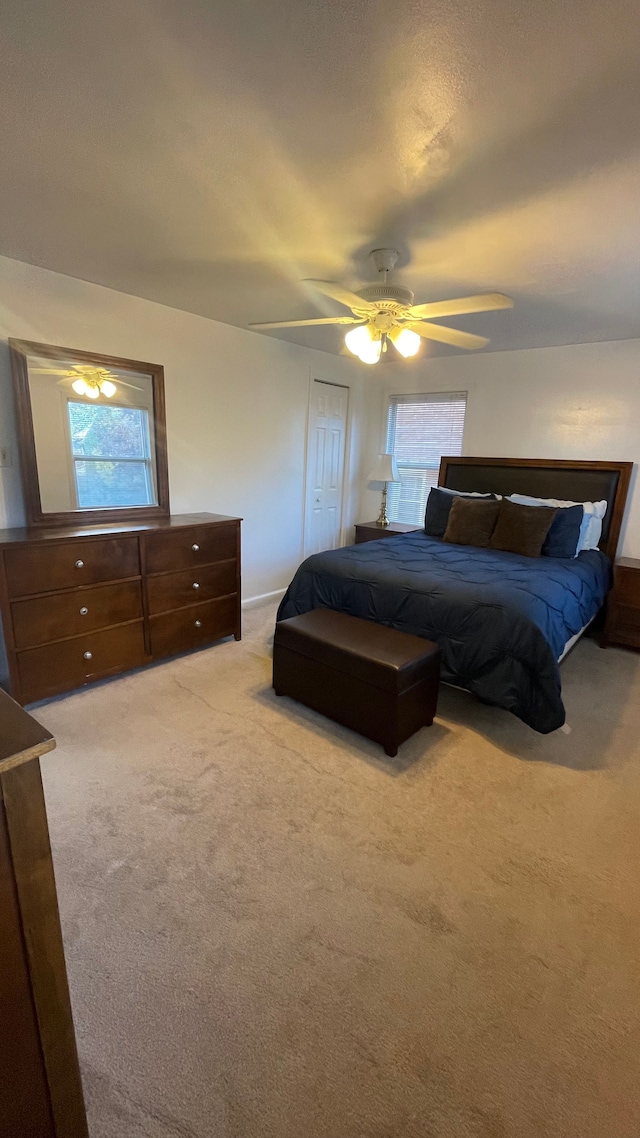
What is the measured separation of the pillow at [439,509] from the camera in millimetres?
4203

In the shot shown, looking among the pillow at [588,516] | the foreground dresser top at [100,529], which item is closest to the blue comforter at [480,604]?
the pillow at [588,516]

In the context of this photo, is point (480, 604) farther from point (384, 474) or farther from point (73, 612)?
point (384, 474)

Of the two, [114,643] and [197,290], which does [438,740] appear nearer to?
[114,643]

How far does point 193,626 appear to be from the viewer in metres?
3.32

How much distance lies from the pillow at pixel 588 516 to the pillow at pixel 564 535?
8cm

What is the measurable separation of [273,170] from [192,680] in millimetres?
2591

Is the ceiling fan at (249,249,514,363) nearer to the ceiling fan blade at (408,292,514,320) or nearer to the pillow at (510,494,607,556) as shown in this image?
the ceiling fan blade at (408,292,514,320)

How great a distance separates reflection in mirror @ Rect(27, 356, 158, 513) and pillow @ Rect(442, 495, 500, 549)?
2367mm

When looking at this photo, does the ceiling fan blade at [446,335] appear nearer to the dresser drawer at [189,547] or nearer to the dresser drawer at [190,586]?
the dresser drawer at [189,547]

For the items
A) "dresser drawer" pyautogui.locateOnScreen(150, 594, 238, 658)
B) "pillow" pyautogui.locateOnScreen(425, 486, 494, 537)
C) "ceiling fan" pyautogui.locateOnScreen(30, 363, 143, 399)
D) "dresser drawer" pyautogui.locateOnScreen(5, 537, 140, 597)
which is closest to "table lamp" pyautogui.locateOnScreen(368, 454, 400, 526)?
"pillow" pyautogui.locateOnScreen(425, 486, 494, 537)

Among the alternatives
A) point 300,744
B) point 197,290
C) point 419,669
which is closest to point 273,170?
point 197,290

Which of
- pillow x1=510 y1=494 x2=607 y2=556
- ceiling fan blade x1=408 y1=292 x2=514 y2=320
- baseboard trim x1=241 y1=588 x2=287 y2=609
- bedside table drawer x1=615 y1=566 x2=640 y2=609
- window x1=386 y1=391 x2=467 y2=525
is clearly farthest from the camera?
window x1=386 y1=391 x2=467 y2=525

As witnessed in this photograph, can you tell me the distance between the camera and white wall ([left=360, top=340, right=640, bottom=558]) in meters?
3.80

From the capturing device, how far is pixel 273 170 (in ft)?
5.52
